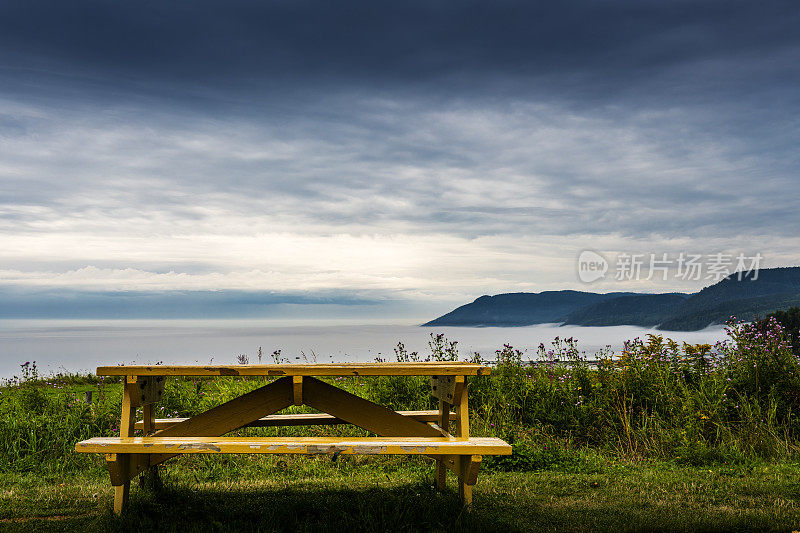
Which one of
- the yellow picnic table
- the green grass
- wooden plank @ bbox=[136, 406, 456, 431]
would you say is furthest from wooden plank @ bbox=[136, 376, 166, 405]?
the green grass

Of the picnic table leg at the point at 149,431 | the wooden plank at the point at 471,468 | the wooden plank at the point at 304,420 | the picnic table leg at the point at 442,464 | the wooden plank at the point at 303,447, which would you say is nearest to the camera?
the wooden plank at the point at 303,447

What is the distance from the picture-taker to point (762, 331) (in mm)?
7734

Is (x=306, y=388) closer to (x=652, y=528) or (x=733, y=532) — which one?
(x=652, y=528)

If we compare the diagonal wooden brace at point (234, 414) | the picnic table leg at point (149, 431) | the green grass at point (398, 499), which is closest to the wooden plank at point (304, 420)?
the picnic table leg at point (149, 431)

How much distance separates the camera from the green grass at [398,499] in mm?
4121

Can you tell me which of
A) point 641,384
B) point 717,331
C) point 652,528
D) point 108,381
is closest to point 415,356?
point 641,384

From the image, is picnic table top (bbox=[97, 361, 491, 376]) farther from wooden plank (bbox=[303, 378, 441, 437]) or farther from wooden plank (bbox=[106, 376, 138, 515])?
wooden plank (bbox=[303, 378, 441, 437])

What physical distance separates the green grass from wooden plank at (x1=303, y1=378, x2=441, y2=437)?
0.50 m

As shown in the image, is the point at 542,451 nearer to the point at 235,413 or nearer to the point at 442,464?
the point at 442,464

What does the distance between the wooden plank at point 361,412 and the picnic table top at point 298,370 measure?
1.15 feet

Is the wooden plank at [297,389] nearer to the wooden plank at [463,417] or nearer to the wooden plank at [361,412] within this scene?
the wooden plank at [361,412]

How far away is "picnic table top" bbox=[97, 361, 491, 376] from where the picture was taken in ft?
13.0

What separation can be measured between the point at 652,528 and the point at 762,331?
460cm

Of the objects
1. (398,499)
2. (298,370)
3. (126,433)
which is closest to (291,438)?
(298,370)
